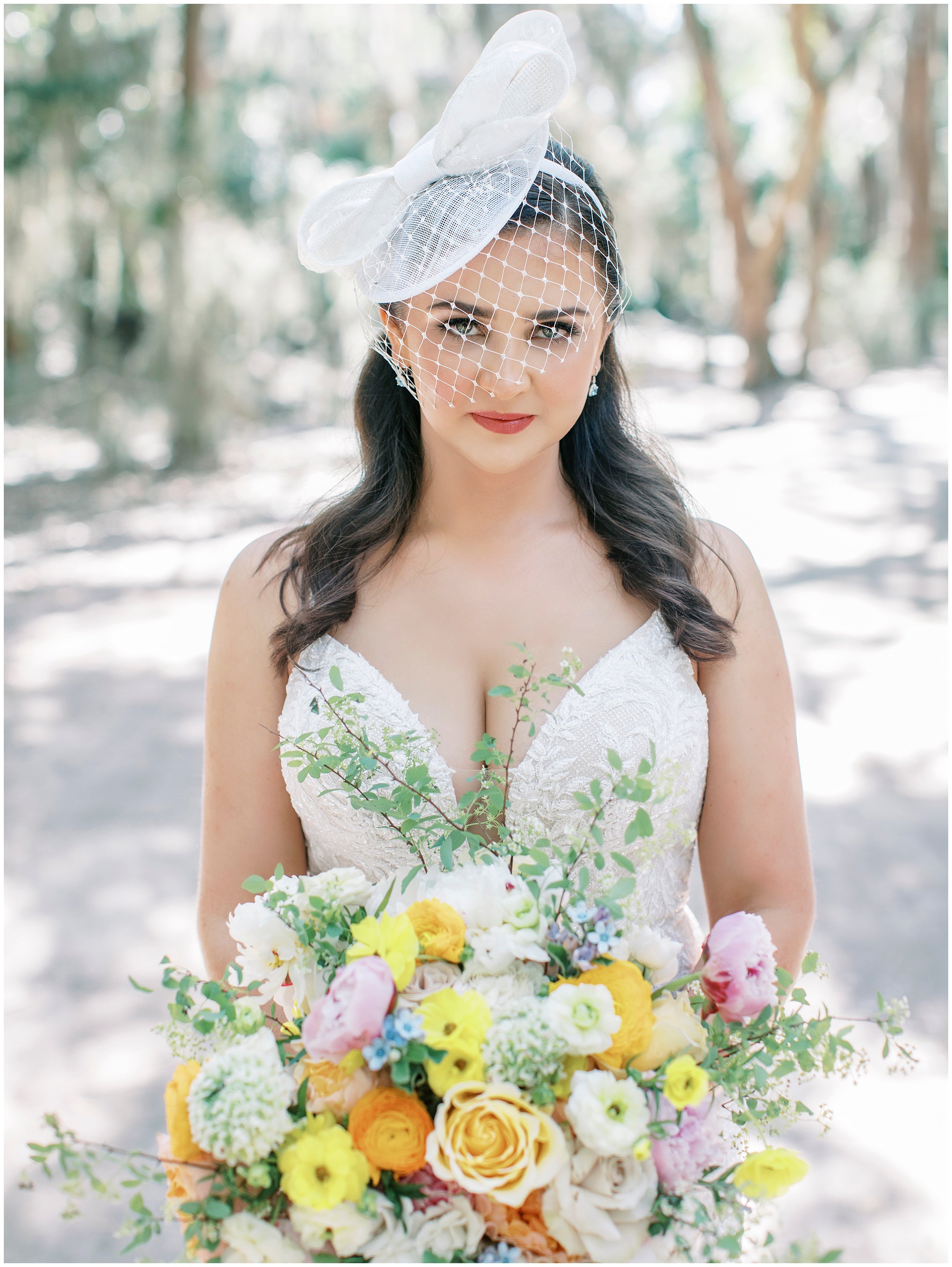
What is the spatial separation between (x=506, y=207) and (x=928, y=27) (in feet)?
56.7

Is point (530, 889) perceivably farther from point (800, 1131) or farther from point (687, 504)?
point (800, 1131)

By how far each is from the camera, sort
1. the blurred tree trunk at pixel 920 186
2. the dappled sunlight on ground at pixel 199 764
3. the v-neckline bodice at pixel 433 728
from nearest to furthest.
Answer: the v-neckline bodice at pixel 433 728
the dappled sunlight on ground at pixel 199 764
the blurred tree trunk at pixel 920 186

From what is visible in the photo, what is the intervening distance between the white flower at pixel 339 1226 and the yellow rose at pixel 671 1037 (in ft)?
1.07

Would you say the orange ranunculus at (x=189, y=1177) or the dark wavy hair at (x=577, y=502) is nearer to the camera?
the orange ranunculus at (x=189, y=1177)

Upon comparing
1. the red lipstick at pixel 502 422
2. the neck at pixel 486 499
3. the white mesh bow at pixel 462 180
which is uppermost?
the white mesh bow at pixel 462 180

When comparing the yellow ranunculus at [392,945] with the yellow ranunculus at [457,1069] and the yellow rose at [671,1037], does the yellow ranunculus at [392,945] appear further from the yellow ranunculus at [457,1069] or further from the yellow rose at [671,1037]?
the yellow rose at [671,1037]

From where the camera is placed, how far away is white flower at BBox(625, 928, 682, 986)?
123 cm

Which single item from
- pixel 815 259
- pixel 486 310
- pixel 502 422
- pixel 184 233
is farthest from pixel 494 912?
pixel 815 259

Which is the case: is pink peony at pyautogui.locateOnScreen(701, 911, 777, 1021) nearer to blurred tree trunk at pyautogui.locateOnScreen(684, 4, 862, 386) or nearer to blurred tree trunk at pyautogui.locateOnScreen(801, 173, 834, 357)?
blurred tree trunk at pyautogui.locateOnScreen(684, 4, 862, 386)

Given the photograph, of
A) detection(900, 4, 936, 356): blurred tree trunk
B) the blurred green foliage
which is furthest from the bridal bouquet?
detection(900, 4, 936, 356): blurred tree trunk

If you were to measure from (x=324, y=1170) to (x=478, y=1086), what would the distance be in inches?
7.2

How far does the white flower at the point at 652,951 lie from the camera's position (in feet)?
4.05

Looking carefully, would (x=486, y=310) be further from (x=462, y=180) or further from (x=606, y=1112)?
(x=606, y=1112)

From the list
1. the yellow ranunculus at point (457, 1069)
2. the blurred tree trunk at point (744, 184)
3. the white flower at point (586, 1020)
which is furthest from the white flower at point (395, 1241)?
the blurred tree trunk at point (744, 184)
